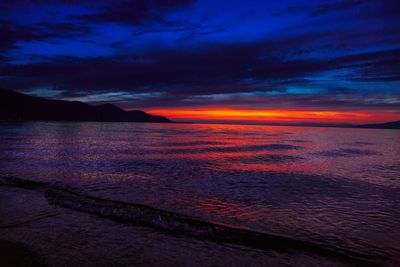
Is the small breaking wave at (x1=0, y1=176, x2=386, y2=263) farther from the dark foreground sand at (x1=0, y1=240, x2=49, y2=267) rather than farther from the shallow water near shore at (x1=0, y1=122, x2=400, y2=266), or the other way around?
the dark foreground sand at (x1=0, y1=240, x2=49, y2=267)

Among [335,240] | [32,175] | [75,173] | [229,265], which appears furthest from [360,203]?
[32,175]

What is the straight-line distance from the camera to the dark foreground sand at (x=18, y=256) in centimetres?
726

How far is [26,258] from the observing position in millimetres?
7535

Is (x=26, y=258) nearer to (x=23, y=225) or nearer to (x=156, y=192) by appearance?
(x=23, y=225)

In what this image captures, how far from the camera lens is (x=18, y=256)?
7602 mm

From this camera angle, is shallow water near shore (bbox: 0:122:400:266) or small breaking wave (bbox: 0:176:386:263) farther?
small breaking wave (bbox: 0:176:386:263)

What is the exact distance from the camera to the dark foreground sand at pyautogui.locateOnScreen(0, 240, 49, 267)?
23.8ft

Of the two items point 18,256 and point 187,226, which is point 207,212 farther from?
point 18,256

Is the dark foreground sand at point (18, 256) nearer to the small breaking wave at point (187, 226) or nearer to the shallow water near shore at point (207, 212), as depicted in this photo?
the shallow water near shore at point (207, 212)

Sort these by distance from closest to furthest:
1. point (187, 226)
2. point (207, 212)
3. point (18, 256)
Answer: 1. point (18, 256)
2. point (187, 226)
3. point (207, 212)

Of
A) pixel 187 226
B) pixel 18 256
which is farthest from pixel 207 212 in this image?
pixel 18 256

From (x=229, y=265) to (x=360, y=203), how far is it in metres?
10.9

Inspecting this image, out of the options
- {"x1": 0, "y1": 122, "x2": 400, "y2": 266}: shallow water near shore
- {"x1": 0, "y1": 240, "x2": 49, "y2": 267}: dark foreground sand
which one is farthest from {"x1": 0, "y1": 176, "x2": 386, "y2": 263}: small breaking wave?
{"x1": 0, "y1": 240, "x2": 49, "y2": 267}: dark foreground sand

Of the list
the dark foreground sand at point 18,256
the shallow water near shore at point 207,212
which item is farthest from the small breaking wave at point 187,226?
the dark foreground sand at point 18,256
